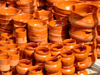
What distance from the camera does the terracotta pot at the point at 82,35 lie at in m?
4.02

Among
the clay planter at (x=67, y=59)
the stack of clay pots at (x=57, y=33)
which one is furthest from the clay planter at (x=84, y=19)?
the clay planter at (x=67, y=59)

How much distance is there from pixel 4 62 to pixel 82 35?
149cm

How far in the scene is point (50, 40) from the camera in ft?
14.4

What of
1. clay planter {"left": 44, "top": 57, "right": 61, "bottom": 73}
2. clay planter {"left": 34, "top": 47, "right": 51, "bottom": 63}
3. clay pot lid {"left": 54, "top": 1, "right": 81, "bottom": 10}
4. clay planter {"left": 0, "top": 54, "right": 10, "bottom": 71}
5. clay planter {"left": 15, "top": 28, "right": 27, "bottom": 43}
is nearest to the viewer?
clay planter {"left": 44, "top": 57, "right": 61, "bottom": 73}

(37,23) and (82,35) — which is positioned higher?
(37,23)

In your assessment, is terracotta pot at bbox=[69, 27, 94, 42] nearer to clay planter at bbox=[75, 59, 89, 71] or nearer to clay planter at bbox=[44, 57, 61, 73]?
clay planter at bbox=[75, 59, 89, 71]

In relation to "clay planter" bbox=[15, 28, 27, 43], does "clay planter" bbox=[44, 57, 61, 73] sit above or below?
below

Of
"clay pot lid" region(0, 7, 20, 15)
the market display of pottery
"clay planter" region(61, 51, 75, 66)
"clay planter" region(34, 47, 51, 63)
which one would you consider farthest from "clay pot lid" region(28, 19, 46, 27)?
"clay planter" region(61, 51, 75, 66)

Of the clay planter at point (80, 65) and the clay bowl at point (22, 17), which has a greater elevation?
the clay bowl at point (22, 17)

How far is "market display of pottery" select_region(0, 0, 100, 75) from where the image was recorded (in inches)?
140

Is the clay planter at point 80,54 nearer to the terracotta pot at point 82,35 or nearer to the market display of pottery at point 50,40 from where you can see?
the market display of pottery at point 50,40

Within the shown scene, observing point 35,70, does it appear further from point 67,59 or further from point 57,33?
point 57,33

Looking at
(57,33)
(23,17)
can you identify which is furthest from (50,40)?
(23,17)

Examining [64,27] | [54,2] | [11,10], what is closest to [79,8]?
[64,27]
